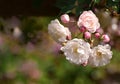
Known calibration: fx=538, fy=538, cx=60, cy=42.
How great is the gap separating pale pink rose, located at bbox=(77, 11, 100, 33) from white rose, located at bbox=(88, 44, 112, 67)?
5 centimetres

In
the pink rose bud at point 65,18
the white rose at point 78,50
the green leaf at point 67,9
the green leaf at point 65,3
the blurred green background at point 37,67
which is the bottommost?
the white rose at point 78,50

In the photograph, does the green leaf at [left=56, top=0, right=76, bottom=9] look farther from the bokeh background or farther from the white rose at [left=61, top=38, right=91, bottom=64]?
the bokeh background

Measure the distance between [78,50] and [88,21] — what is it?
82mm

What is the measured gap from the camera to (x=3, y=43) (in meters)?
4.10

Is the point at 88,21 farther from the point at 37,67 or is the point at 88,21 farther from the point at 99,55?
the point at 37,67

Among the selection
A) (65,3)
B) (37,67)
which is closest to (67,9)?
(65,3)

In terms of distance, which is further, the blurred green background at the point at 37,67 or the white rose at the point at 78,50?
the blurred green background at the point at 37,67

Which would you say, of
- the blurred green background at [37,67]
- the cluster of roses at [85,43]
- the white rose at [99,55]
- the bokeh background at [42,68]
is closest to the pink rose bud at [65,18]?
the cluster of roses at [85,43]

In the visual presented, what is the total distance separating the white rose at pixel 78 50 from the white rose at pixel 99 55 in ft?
0.08

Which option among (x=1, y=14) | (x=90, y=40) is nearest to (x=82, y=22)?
(x=90, y=40)

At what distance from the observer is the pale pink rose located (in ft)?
4.65

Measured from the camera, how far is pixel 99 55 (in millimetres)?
1462

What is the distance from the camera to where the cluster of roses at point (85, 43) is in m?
1.41

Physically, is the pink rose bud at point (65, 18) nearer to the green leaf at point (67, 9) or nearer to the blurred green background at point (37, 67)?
the green leaf at point (67, 9)
